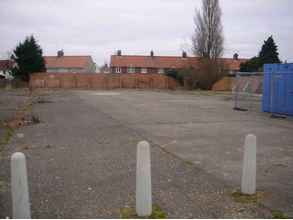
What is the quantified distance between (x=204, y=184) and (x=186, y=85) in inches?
1781

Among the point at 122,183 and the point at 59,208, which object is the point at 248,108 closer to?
the point at 122,183

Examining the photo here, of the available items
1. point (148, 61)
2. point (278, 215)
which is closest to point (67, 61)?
point (148, 61)

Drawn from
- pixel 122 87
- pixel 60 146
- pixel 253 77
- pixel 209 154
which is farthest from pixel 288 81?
pixel 122 87

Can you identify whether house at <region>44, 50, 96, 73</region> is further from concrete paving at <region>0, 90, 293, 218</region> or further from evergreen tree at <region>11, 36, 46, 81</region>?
concrete paving at <region>0, 90, 293, 218</region>

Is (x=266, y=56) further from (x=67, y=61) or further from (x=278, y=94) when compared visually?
(x=67, y=61)

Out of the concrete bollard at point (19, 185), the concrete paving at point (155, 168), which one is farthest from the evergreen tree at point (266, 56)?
the concrete bollard at point (19, 185)

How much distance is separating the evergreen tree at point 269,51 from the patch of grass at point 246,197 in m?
51.7

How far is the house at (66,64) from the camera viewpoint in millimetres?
87938

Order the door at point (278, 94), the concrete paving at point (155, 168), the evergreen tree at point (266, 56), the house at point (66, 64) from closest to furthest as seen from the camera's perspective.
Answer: the concrete paving at point (155, 168), the door at point (278, 94), the evergreen tree at point (266, 56), the house at point (66, 64)

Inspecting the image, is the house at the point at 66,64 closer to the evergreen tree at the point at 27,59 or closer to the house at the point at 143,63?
Result: the house at the point at 143,63

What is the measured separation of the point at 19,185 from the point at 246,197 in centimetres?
320

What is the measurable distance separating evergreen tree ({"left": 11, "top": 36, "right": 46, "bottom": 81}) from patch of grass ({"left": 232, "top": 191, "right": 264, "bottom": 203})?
53.6 metres

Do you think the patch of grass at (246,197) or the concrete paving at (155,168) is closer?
the concrete paving at (155,168)

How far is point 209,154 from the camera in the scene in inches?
332
